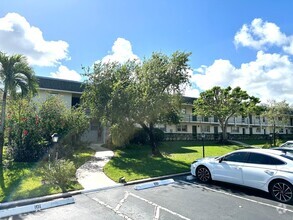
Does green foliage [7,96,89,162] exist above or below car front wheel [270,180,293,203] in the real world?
above

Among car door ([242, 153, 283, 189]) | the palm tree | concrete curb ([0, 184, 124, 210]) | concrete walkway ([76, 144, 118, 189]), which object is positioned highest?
the palm tree

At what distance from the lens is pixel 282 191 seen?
7336mm

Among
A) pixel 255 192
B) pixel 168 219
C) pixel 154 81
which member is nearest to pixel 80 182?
pixel 168 219

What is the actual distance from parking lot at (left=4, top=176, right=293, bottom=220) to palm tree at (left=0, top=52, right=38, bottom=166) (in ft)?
20.6

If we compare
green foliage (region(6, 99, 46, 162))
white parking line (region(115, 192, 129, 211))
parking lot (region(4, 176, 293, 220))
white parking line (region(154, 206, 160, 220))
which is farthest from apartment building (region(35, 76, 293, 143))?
white parking line (region(154, 206, 160, 220))

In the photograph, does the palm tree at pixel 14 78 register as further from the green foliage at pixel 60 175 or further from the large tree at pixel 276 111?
the large tree at pixel 276 111

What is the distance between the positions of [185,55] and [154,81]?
9.60 feet

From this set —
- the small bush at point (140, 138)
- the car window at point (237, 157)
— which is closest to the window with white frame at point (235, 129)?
the small bush at point (140, 138)

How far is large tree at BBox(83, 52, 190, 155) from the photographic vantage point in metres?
14.3

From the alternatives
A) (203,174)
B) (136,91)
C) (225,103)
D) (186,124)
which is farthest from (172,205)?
(186,124)

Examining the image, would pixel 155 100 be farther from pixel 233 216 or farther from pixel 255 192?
pixel 233 216

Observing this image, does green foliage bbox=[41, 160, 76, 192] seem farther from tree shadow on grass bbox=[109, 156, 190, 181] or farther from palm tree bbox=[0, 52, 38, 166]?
palm tree bbox=[0, 52, 38, 166]

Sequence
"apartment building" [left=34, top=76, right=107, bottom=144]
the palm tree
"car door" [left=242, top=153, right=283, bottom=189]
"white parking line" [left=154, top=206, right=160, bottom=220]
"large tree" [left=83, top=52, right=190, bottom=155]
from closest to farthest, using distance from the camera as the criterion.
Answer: "white parking line" [left=154, top=206, right=160, bottom=220] < "car door" [left=242, top=153, right=283, bottom=189] < the palm tree < "large tree" [left=83, top=52, right=190, bottom=155] < "apartment building" [left=34, top=76, right=107, bottom=144]

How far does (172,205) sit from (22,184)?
5490 mm
